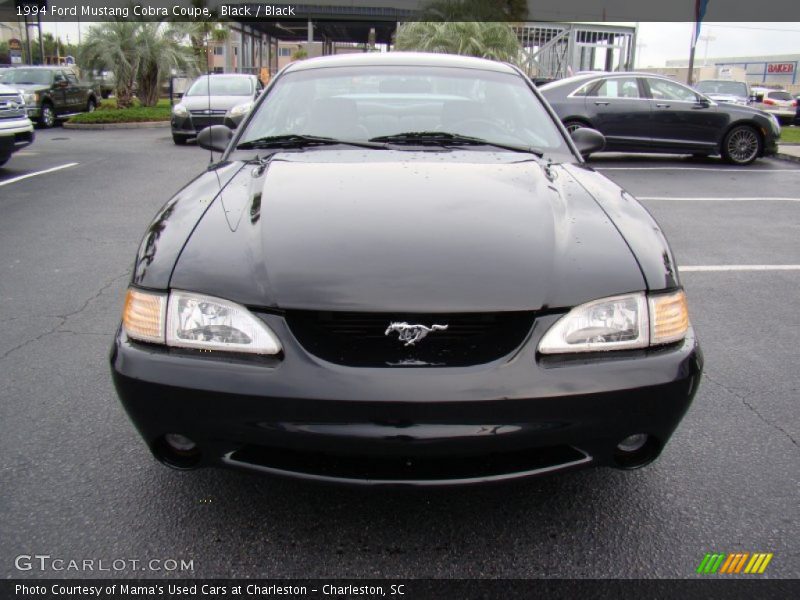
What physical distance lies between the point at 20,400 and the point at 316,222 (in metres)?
1.73

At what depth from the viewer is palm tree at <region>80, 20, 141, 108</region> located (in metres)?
24.1

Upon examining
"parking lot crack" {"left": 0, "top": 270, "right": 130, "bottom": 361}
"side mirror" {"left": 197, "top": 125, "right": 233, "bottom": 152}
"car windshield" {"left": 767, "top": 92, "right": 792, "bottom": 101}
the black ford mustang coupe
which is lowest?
"parking lot crack" {"left": 0, "top": 270, "right": 130, "bottom": 361}

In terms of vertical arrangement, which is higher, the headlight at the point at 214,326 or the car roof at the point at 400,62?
the car roof at the point at 400,62

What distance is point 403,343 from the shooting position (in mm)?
1923

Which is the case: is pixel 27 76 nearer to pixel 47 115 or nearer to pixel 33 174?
pixel 47 115

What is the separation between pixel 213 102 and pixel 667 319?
552 inches

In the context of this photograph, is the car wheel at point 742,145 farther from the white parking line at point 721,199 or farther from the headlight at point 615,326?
the headlight at point 615,326

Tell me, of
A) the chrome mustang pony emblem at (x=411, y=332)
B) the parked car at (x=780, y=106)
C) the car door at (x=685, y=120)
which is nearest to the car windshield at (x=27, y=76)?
the car door at (x=685, y=120)

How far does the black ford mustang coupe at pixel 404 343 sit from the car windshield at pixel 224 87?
13693 mm

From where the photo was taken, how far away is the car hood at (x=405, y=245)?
1.96 metres

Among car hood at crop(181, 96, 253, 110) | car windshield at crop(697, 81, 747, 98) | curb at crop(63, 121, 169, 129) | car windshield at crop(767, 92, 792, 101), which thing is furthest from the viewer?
car windshield at crop(767, 92, 792, 101)

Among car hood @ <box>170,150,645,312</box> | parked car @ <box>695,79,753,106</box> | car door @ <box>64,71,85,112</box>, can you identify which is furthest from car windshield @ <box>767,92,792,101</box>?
car hood @ <box>170,150,645,312</box>

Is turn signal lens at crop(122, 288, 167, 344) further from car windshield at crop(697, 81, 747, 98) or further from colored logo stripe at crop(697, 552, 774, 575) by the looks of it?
car windshield at crop(697, 81, 747, 98)

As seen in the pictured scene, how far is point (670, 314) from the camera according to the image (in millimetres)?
2094
